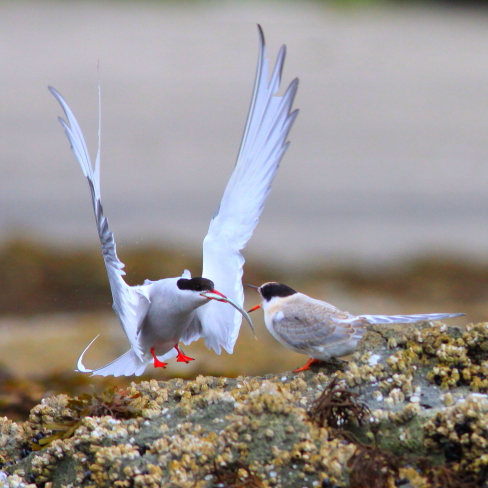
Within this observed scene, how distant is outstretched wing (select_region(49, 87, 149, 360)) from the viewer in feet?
9.50

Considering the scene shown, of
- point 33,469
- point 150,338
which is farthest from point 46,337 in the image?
point 33,469

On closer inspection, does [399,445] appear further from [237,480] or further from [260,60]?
[260,60]

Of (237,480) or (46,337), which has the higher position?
(237,480)

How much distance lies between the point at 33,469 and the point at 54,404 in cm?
45

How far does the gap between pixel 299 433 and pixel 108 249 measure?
1138 millimetres

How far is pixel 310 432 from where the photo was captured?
7.37 feet

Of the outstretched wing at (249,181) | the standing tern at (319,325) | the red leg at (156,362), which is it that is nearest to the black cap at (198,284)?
the outstretched wing at (249,181)

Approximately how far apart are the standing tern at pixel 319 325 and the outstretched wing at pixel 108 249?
2.07 ft

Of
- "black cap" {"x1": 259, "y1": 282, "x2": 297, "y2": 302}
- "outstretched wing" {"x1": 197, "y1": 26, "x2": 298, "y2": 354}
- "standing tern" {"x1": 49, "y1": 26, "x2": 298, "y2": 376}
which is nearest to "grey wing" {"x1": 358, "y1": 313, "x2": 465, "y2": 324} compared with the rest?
"black cap" {"x1": 259, "y1": 282, "x2": 297, "y2": 302}

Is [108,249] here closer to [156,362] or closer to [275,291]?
[275,291]

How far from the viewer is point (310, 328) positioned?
9.98 feet

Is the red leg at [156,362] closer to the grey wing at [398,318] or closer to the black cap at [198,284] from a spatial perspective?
the black cap at [198,284]

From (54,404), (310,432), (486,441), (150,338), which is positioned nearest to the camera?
(486,441)

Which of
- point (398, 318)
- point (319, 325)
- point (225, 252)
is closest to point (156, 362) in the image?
point (225, 252)
